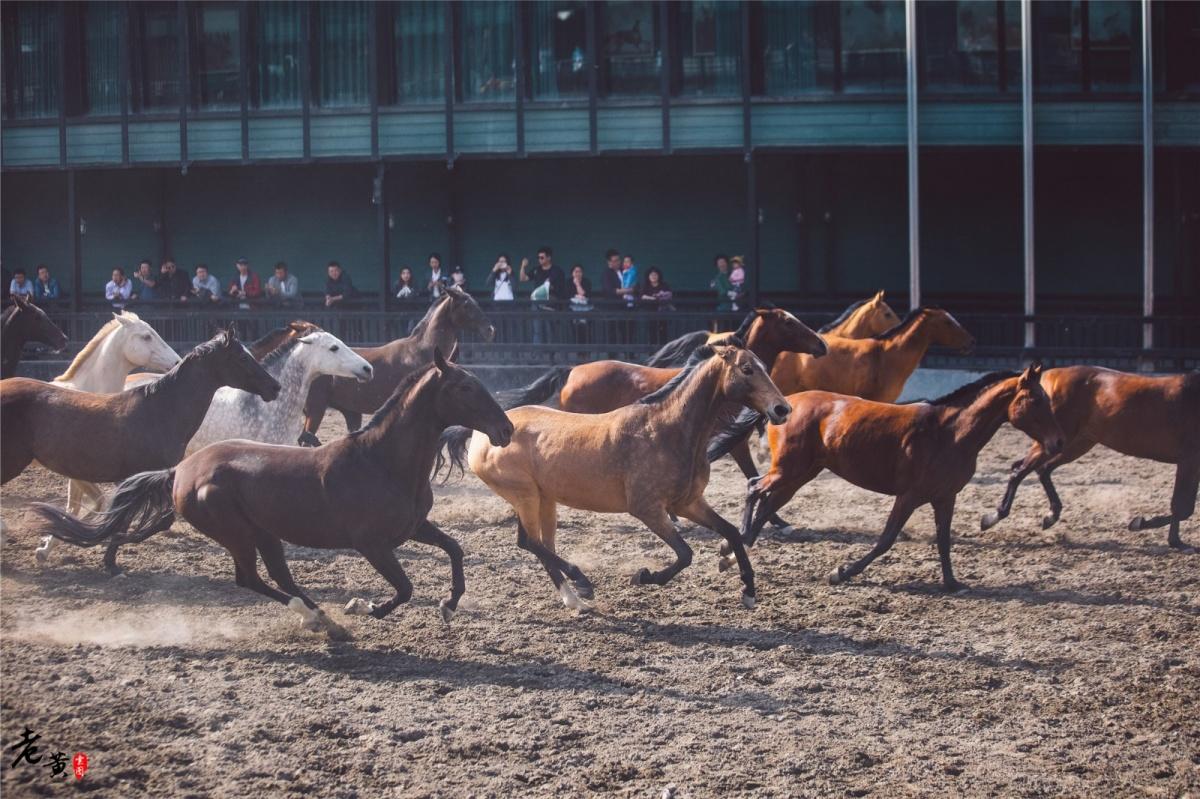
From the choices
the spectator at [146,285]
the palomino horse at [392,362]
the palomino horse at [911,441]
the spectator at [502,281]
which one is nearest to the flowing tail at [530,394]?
the palomino horse at [911,441]

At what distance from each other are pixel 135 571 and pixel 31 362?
11.7 metres

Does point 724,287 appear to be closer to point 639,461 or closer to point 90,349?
point 90,349

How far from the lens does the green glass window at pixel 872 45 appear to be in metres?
21.4

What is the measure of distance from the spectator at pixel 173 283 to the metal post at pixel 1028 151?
1196cm

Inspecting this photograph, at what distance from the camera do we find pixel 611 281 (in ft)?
68.0

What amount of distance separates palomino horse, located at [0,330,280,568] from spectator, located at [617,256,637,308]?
34.4 feet

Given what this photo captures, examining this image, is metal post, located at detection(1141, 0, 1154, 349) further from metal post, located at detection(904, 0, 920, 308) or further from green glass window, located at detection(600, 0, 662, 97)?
green glass window, located at detection(600, 0, 662, 97)

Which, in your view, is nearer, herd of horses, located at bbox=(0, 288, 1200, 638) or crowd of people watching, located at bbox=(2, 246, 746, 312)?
herd of horses, located at bbox=(0, 288, 1200, 638)

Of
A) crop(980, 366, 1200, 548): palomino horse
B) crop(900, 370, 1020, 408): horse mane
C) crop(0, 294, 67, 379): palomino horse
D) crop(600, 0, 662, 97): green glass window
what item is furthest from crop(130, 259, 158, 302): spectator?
crop(900, 370, 1020, 408): horse mane

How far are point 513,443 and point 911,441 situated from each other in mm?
2604

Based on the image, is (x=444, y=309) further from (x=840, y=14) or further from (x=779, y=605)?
(x=840, y=14)

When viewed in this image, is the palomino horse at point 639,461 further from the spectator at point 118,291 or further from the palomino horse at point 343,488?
the spectator at point 118,291

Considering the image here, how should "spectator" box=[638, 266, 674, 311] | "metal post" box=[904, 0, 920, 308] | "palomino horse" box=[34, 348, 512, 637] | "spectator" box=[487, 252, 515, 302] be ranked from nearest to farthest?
"palomino horse" box=[34, 348, 512, 637], "metal post" box=[904, 0, 920, 308], "spectator" box=[638, 266, 674, 311], "spectator" box=[487, 252, 515, 302]

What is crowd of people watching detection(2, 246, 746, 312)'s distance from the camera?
806 inches
